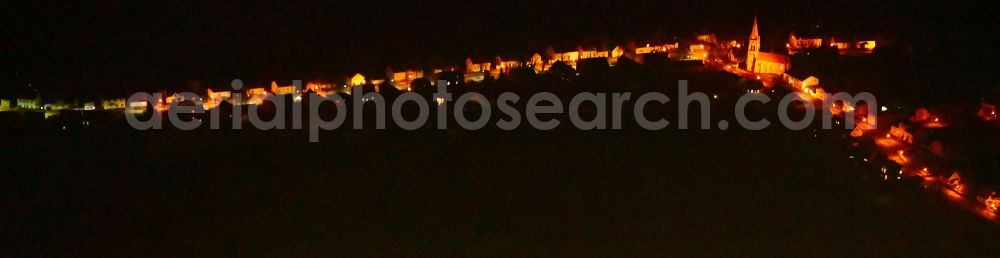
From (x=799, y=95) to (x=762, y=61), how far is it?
1.46 m

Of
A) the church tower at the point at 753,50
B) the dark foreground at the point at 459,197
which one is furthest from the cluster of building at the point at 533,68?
the dark foreground at the point at 459,197

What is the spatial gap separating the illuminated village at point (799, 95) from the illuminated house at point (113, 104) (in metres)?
0.01

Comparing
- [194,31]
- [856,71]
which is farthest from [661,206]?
[194,31]

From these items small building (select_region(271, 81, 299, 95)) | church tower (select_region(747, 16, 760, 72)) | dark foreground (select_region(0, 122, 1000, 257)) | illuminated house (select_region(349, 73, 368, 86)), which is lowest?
dark foreground (select_region(0, 122, 1000, 257))

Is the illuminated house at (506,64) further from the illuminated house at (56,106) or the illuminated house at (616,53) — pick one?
the illuminated house at (56,106)

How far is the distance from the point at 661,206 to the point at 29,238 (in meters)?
4.90

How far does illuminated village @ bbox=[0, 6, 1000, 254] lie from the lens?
282 inches

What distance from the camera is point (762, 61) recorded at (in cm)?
1109

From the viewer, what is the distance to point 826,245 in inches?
229

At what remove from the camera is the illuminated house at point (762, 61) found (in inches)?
426

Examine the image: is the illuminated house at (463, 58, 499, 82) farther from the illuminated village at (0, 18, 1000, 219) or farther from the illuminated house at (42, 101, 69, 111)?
the illuminated house at (42, 101, 69, 111)

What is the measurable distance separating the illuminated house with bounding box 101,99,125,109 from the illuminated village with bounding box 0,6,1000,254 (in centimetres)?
1

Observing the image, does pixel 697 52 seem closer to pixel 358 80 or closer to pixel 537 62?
pixel 537 62

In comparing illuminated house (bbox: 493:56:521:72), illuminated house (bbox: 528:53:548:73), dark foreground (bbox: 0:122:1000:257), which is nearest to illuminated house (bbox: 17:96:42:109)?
dark foreground (bbox: 0:122:1000:257)
